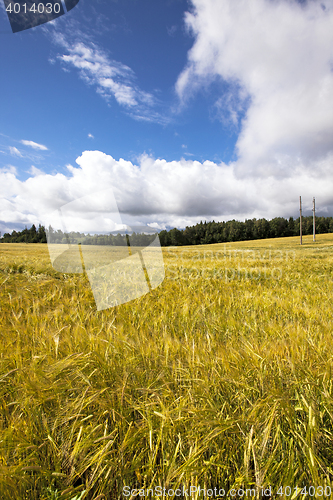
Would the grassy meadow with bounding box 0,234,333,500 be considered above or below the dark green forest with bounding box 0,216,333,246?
below

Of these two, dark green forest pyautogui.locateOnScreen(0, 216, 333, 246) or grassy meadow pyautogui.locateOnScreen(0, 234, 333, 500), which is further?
dark green forest pyautogui.locateOnScreen(0, 216, 333, 246)

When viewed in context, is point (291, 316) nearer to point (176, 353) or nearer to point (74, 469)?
point (176, 353)

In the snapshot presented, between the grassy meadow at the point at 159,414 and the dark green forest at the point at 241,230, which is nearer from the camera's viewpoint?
the grassy meadow at the point at 159,414

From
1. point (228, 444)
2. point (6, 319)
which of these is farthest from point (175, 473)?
point (6, 319)

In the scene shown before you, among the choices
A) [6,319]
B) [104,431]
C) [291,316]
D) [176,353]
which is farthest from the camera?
[291,316]

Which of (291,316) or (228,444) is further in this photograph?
(291,316)

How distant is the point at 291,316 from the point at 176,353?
1.91 meters

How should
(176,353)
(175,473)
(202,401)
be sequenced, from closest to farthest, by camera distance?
(175,473)
(202,401)
(176,353)

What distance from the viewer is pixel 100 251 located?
11.6 ft

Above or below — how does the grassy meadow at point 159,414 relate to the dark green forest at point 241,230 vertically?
below

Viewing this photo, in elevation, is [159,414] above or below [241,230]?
below

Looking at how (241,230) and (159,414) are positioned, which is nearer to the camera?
(159,414)

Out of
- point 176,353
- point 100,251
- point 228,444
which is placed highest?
point 100,251

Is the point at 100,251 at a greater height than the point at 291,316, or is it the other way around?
the point at 100,251
